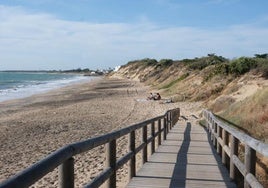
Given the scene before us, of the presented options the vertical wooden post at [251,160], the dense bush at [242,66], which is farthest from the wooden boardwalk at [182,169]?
the dense bush at [242,66]

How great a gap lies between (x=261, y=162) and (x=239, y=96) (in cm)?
1640

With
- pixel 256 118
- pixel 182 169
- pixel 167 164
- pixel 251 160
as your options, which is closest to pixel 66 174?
pixel 251 160

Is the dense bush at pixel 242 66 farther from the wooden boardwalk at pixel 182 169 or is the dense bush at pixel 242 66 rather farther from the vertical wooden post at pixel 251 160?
the vertical wooden post at pixel 251 160

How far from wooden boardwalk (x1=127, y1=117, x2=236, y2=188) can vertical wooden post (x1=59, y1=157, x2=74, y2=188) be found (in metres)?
3.06

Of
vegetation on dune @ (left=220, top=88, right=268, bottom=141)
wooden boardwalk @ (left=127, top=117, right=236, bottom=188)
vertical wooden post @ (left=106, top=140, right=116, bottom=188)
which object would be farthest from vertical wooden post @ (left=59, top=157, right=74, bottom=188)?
vegetation on dune @ (left=220, top=88, right=268, bottom=141)

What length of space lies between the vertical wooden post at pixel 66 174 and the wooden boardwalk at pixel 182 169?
10.1 feet

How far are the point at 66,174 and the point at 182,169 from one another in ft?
15.3

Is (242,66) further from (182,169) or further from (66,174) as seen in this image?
(66,174)

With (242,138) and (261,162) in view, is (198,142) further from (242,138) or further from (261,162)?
(242,138)

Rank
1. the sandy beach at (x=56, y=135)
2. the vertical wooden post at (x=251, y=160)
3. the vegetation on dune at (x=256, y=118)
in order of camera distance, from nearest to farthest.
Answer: the vertical wooden post at (x=251, y=160) → the sandy beach at (x=56, y=135) → the vegetation on dune at (x=256, y=118)

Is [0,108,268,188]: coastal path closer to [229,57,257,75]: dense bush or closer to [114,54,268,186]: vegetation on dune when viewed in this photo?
[114,54,268,186]: vegetation on dune

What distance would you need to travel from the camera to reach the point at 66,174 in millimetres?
3732

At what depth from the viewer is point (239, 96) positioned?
24.8 metres

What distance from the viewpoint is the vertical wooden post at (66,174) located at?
146 inches
